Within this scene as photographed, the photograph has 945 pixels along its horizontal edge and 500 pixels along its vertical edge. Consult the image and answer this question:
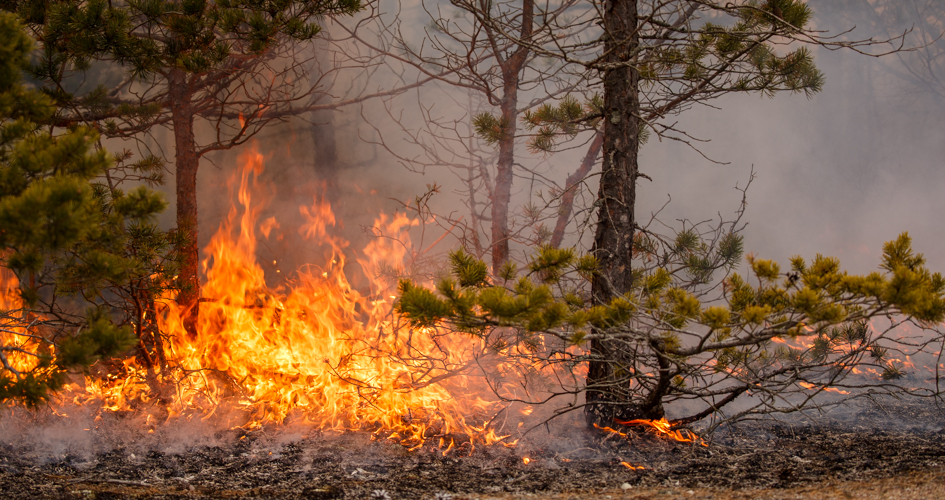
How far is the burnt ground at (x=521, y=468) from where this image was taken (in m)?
1.99

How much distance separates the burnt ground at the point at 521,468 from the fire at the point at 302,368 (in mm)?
220

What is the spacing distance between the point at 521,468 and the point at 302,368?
4.62ft

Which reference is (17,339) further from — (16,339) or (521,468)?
(521,468)

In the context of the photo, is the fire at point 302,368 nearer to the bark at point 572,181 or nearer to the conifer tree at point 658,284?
the conifer tree at point 658,284

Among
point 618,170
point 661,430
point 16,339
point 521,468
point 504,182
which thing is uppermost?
point 504,182

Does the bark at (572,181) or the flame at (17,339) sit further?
the bark at (572,181)

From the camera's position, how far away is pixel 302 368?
3104 mm

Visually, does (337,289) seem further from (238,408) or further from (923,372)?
(923,372)

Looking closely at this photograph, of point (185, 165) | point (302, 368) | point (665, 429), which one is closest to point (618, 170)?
point (665, 429)

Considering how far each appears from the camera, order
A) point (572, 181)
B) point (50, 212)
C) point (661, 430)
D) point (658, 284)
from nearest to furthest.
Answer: point (50, 212) → point (658, 284) → point (661, 430) → point (572, 181)

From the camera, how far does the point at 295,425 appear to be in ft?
9.56

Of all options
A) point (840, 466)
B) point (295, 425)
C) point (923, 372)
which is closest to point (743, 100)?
point (923, 372)

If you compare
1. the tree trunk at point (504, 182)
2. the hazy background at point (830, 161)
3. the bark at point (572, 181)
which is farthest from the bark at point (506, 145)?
the hazy background at point (830, 161)

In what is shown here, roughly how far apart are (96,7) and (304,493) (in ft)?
7.30
